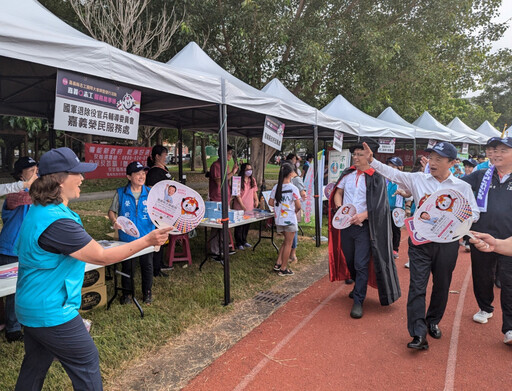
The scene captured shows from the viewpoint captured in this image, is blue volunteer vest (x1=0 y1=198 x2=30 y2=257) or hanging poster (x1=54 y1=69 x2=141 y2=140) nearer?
Result: hanging poster (x1=54 y1=69 x2=141 y2=140)

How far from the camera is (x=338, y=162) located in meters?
8.91

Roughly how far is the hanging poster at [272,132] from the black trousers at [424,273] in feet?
9.05

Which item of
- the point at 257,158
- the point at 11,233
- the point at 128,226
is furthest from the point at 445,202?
the point at 257,158

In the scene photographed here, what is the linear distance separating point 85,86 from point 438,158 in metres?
3.15

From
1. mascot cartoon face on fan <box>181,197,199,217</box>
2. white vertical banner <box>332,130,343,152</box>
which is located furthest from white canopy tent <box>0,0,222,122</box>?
white vertical banner <box>332,130,343,152</box>

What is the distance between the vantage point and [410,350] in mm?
3258

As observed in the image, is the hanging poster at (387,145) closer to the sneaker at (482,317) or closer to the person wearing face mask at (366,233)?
the person wearing face mask at (366,233)

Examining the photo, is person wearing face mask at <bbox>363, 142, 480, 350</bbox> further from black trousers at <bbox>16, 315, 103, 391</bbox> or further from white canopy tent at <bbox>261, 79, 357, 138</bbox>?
white canopy tent at <bbox>261, 79, 357, 138</bbox>

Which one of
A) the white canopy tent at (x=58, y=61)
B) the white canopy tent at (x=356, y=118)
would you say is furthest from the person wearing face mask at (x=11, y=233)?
the white canopy tent at (x=356, y=118)

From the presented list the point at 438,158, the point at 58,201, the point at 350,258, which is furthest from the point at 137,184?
the point at 438,158

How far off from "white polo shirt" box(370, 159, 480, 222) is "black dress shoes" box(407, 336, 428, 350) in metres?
1.17

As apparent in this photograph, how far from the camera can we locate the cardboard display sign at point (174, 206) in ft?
7.84

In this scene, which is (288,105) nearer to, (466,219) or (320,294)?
(320,294)

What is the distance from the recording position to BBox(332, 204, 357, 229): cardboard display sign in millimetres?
3861
